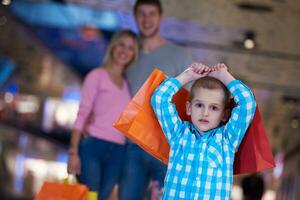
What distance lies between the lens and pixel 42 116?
10.1 meters

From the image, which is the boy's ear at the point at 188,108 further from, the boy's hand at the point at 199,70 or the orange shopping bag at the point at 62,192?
the orange shopping bag at the point at 62,192

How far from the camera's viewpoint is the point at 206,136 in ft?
9.46

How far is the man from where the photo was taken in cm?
417

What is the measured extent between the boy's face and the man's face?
63.4 inches

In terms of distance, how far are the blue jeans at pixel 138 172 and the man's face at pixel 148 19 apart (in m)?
0.74

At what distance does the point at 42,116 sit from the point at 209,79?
738cm

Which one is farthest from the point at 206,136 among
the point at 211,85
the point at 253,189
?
the point at 253,189

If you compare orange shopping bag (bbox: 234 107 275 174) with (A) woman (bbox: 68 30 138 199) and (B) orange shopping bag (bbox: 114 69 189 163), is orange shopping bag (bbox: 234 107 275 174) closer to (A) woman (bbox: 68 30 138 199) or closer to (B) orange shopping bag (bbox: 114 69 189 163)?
(B) orange shopping bag (bbox: 114 69 189 163)

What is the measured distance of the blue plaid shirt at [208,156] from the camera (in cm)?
281

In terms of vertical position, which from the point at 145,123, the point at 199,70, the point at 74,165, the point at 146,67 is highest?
the point at 146,67

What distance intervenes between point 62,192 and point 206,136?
2.97ft

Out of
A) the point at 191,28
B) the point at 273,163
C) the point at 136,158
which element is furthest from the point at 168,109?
the point at 191,28

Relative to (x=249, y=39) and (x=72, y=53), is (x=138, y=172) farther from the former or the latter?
(x=72, y=53)

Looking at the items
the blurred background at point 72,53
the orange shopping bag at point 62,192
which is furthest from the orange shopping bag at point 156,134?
the blurred background at point 72,53
